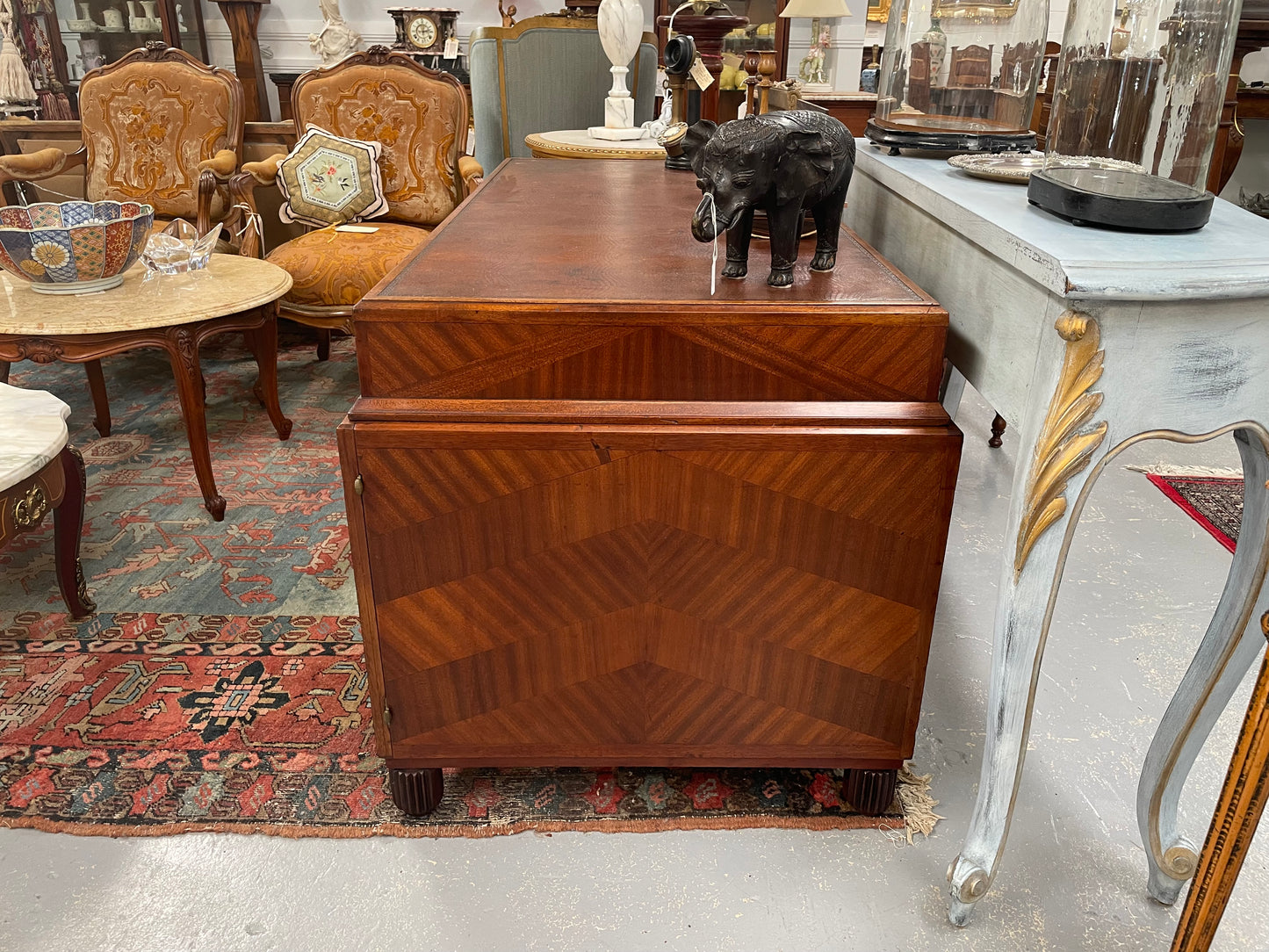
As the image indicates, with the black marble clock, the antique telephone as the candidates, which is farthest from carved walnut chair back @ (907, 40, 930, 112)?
the black marble clock

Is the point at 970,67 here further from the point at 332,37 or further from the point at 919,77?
the point at 332,37

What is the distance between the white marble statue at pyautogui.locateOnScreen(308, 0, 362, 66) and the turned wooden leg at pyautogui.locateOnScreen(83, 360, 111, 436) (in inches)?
139

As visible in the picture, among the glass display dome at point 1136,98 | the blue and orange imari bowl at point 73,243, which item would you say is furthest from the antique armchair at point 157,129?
the glass display dome at point 1136,98

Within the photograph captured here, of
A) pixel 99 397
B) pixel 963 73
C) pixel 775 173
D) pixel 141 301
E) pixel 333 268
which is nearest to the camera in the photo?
pixel 775 173

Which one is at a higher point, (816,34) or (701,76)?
(816,34)

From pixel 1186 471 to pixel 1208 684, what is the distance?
1.63 meters

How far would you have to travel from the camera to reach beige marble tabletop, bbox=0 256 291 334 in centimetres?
193

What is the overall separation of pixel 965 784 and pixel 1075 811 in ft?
0.51

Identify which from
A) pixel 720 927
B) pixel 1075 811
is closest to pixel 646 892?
pixel 720 927

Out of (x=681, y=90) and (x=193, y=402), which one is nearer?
(x=681, y=90)

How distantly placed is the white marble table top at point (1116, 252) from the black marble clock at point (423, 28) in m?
4.96

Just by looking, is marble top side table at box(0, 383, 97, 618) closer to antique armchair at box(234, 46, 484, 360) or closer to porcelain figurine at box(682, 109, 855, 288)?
porcelain figurine at box(682, 109, 855, 288)

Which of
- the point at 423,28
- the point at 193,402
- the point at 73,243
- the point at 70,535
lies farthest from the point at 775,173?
the point at 423,28

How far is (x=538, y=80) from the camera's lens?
3.23m
